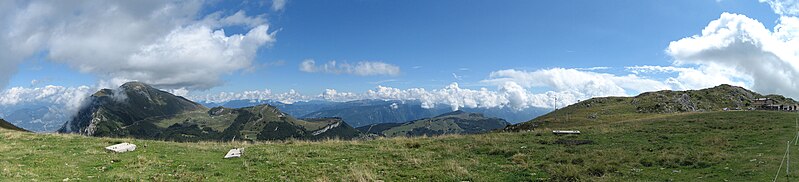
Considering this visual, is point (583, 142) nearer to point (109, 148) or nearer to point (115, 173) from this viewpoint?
point (115, 173)

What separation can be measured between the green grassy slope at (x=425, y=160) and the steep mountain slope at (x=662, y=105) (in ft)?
143

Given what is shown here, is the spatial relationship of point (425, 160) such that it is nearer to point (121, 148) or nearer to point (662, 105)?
point (121, 148)

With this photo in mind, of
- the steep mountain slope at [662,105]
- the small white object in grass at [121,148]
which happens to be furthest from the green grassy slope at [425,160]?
the steep mountain slope at [662,105]

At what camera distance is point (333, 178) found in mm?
19469

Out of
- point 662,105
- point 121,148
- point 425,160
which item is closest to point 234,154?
point 121,148

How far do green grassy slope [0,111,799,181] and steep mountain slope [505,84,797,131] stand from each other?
43.5 m

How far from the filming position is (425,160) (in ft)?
81.1

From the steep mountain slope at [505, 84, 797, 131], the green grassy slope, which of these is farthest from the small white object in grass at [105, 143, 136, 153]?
the steep mountain slope at [505, 84, 797, 131]

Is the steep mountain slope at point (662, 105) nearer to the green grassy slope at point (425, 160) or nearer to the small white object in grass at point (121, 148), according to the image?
the green grassy slope at point (425, 160)

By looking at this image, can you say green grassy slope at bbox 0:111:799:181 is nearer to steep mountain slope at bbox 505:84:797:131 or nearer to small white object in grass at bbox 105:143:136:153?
small white object in grass at bbox 105:143:136:153

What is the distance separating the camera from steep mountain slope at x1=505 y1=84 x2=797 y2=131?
77075mm

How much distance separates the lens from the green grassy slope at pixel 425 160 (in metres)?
19.3

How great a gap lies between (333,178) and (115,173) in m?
10.2

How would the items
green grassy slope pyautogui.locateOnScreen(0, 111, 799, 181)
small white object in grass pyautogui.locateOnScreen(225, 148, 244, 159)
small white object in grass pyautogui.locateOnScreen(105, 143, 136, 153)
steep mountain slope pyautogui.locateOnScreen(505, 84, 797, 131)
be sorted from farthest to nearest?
steep mountain slope pyautogui.locateOnScreen(505, 84, 797, 131), small white object in grass pyautogui.locateOnScreen(105, 143, 136, 153), small white object in grass pyautogui.locateOnScreen(225, 148, 244, 159), green grassy slope pyautogui.locateOnScreen(0, 111, 799, 181)
